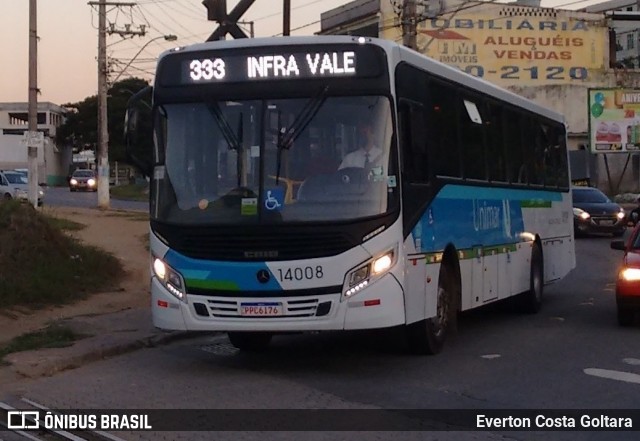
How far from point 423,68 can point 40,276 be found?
8270 mm

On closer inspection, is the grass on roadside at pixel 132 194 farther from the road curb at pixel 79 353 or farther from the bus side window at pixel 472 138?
the bus side window at pixel 472 138

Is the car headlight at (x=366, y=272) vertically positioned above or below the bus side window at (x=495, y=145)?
below

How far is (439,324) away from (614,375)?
6.99 ft

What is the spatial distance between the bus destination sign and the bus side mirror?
22.3 inches

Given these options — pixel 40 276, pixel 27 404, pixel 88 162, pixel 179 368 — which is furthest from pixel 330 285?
pixel 88 162

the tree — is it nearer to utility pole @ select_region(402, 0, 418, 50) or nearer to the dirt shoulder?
the dirt shoulder

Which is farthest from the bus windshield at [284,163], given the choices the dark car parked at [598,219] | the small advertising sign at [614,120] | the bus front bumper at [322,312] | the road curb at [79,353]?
the small advertising sign at [614,120]

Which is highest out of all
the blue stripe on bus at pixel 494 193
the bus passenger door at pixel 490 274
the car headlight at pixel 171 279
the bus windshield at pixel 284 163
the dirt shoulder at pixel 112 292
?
the bus windshield at pixel 284 163

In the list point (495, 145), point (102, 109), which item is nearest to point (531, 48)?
point (102, 109)

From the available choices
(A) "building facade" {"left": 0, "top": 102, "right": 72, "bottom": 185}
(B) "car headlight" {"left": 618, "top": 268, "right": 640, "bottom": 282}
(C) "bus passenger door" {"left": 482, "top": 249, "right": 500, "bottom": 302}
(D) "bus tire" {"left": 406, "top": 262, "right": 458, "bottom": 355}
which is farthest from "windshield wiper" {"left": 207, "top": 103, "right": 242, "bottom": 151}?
(A) "building facade" {"left": 0, "top": 102, "right": 72, "bottom": 185}

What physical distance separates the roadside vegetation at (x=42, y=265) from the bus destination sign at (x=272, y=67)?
6494 mm

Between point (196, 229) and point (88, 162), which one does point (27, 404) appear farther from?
point (88, 162)

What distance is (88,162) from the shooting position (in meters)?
106

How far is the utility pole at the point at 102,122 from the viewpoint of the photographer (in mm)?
43219
